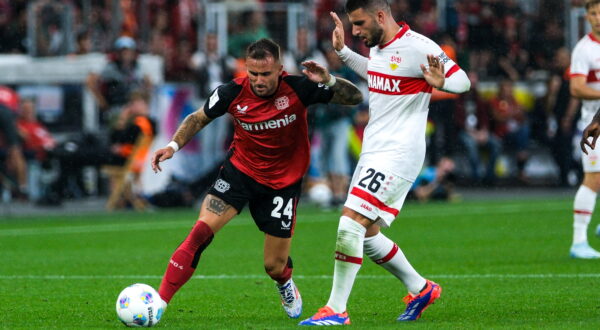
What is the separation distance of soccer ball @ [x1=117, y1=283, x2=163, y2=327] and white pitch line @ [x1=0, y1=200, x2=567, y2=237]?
8407mm

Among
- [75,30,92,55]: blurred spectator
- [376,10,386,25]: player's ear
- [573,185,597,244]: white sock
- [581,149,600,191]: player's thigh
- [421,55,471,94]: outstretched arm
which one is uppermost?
[376,10,386,25]: player's ear

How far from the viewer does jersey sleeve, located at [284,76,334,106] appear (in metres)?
8.20

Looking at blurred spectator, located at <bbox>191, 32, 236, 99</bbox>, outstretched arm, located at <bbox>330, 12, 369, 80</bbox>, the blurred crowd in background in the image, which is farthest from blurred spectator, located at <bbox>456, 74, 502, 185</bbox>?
outstretched arm, located at <bbox>330, 12, 369, 80</bbox>

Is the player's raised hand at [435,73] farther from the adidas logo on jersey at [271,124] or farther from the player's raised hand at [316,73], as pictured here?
the adidas logo on jersey at [271,124]

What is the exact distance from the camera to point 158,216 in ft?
60.0

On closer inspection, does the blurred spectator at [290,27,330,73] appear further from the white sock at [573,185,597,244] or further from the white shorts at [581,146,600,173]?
the white shorts at [581,146,600,173]

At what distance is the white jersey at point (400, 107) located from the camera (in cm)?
780

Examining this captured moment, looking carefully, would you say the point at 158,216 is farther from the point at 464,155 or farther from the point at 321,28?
the point at 321,28

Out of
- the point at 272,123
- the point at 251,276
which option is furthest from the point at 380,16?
the point at 251,276

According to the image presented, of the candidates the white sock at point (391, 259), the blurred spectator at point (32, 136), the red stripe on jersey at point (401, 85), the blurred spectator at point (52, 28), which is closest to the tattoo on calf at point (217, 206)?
the white sock at point (391, 259)

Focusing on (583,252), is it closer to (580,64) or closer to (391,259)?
(580,64)

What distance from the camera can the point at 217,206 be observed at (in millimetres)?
8133

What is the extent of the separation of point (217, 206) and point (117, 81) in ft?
41.7

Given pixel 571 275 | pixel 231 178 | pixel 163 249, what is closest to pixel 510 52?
pixel 163 249
